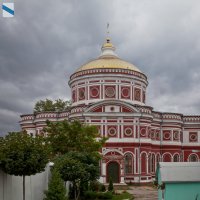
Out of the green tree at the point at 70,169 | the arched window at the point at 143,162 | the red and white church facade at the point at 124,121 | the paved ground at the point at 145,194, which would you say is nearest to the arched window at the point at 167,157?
the red and white church facade at the point at 124,121

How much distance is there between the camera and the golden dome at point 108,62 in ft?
166

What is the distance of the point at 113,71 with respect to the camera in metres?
49.8

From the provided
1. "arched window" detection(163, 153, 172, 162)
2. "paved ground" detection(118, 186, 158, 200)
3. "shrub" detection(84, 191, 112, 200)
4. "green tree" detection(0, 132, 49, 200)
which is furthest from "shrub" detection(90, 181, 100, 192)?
"arched window" detection(163, 153, 172, 162)

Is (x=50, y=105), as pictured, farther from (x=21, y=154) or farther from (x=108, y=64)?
(x=21, y=154)

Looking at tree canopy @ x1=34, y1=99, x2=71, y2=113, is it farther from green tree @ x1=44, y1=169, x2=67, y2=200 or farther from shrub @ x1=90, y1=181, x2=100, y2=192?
green tree @ x1=44, y1=169, x2=67, y2=200

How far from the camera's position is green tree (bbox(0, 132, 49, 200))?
17.5m

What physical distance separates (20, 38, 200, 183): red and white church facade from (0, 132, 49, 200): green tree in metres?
26.8

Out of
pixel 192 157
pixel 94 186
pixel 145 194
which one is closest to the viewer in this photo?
pixel 94 186

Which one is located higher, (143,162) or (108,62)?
(108,62)

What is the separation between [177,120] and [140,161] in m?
9.81

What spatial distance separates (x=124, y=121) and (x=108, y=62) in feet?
28.7

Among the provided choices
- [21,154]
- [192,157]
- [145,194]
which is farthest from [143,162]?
[21,154]

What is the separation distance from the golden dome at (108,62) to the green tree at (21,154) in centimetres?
3199

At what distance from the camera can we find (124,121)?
46688 mm
